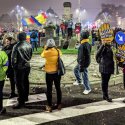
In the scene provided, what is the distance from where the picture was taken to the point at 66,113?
9.76 m

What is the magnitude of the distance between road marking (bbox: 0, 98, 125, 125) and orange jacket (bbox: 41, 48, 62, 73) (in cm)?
103

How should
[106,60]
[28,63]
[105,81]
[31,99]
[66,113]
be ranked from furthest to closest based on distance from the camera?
1. [31,99]
2. [105,81]
3. [106,60]
4. [28,63]
5. [66,113]

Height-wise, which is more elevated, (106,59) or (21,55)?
(21,55)

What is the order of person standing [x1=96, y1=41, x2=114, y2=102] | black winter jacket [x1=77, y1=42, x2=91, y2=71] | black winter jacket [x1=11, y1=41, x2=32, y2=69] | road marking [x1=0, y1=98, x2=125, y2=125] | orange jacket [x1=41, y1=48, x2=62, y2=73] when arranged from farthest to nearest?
black winter jacket [x1=77, y1=42, x2=91, y2=71]
person standing [x1=96, y1=41, x2=114, y2=102]
black winter jacket [x1=11, y1=41, x2=32, y2=69]
orange jacket [x1=41, y1=48, x2=62, y2=73]
road marking [x1=0, y1=98, x2=125, y2=125]

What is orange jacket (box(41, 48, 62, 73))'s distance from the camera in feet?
32.4

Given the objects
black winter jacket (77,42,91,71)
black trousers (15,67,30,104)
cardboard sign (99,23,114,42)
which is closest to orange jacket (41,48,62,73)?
black trousers (15,67,30,104)

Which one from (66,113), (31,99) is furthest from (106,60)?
(31,99)

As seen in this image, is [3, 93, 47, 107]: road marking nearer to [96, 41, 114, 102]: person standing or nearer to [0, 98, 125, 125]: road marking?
[0, 98, 125, 125]: road marking

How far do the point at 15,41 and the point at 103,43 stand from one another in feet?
7.85

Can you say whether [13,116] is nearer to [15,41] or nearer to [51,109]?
[51,109]

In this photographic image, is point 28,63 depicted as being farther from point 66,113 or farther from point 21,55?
point 66,113

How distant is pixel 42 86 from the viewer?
12992 millimetres

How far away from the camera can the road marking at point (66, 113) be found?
912 cm

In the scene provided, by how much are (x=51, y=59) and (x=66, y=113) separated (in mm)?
1326
